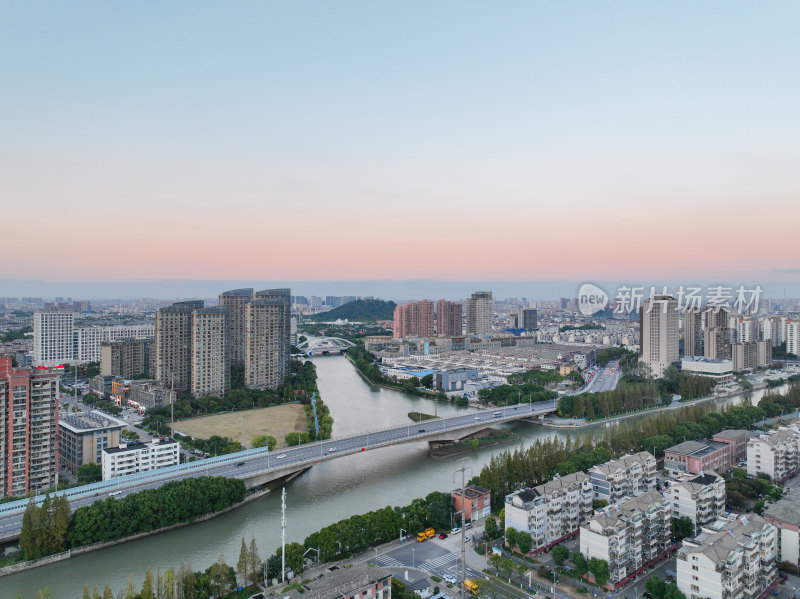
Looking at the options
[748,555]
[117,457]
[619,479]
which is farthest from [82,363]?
[748,555]

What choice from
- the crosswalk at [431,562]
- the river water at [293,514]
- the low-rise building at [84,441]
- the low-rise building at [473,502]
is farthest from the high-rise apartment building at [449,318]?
the crosswalk at [431,562]

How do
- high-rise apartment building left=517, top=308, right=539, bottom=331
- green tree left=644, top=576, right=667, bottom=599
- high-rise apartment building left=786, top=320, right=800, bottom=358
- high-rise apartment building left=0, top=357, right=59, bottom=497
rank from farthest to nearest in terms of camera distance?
high-rise apartment building left=517, top=308, right=539, bottom=331
high-rise apartment building left=786, top=320, right=800, bottom=358
high-rise apartment building left=0, top=357, right=59, bottom=497
green tree left=644, top=576, right=667, bottom=599

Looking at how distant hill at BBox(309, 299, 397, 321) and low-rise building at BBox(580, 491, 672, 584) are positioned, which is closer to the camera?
low-rise building at BBox(580, 491, 672, 584)

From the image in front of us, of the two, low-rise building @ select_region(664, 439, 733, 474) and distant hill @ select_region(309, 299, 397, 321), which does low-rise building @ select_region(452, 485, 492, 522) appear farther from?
distant hill @ select_region(309, 299, 397, 321)

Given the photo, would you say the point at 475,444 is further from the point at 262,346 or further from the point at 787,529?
the point at 262,346

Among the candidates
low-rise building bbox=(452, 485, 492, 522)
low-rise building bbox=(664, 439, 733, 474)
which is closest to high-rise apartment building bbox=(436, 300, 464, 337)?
low-rise building bbox=(664, 439, 733, 474)

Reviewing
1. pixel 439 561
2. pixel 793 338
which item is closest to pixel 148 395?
pixel 439 561

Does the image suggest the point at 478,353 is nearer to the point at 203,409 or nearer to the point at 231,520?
the point at 203,409
